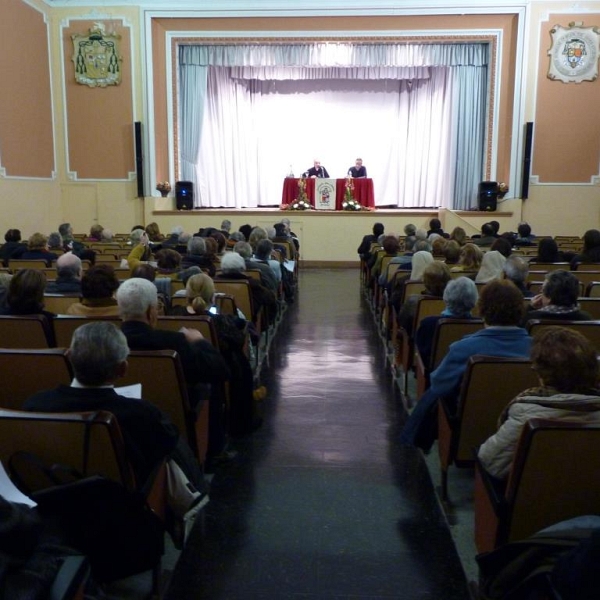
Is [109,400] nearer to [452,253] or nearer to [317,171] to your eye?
[452,253]

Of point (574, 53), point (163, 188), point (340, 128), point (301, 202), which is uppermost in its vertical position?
point (574, 53)

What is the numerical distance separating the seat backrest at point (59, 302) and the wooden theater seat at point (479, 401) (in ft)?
7.36

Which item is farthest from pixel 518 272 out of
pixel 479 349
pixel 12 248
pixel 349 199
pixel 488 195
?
pixel 349 199

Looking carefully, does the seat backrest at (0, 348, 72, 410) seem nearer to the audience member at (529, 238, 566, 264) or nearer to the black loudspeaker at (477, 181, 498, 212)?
the audience member at (529, 238, 566, 264)

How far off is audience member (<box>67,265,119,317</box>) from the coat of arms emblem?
9.64 meters

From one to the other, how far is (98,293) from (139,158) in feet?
30.0

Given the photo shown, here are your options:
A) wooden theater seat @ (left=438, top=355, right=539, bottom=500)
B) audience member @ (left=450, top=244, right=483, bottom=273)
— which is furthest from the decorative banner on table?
wooden theater seat @ (left=438, top=355, right=539, bottom=500)

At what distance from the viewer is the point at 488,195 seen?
39.3 feet

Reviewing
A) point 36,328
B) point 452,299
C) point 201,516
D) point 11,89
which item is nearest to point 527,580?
point 201,516

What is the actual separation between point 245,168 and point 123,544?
13435 millimetres

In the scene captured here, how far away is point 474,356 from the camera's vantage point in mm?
2500

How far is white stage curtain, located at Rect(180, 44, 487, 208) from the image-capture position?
1309 centimetres

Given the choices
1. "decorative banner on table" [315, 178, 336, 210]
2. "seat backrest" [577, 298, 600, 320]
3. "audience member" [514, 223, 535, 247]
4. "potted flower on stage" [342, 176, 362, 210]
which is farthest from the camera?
"decorative banner on table" [315, 178, 336, 210]

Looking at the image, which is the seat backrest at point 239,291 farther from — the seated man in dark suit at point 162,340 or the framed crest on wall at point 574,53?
the framed crest on wall at point 574,53
